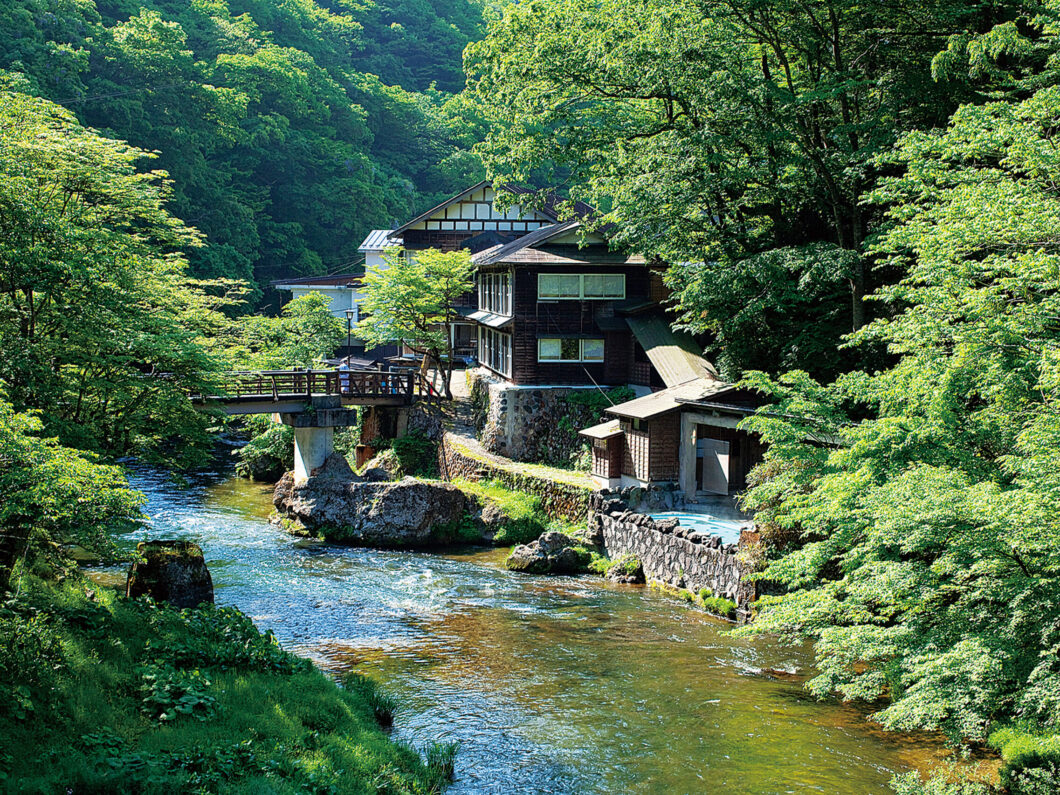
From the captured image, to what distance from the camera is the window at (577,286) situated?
31.0 metres

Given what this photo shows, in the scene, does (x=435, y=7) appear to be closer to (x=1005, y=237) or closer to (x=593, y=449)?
(x=593, y=449)

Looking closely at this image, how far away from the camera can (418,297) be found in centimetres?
3391

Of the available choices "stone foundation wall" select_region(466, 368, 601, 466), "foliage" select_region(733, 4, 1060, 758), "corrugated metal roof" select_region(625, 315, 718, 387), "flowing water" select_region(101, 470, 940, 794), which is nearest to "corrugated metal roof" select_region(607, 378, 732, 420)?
"corrugated metal roof" select_region(625, 315, 718, 387)

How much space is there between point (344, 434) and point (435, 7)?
214 feet

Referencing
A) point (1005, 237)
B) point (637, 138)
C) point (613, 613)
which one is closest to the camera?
point (1005, 237)

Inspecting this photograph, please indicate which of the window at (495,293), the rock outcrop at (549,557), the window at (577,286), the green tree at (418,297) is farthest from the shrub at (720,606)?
the green tree at (418,297)

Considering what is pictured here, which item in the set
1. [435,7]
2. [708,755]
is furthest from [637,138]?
[435,7]

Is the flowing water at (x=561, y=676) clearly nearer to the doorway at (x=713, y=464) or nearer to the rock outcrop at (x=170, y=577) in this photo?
the rock outcrop at (x=170, y=577)

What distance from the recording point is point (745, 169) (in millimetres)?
21734

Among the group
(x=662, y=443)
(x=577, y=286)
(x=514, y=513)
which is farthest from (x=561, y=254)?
(x=514, y=513)

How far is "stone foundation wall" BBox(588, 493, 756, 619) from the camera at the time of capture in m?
18.2

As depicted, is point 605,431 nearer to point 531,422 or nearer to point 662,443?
point 662,443

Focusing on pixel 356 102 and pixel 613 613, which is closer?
pixel 613 613

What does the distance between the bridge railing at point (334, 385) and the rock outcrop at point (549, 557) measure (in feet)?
35.6
